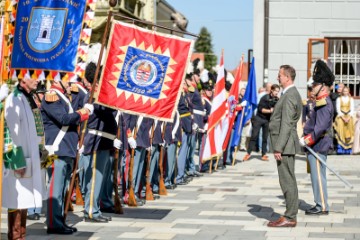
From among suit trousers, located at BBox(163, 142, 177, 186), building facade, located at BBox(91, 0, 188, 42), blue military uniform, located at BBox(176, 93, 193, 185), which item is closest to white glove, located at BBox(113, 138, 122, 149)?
suit trousers, located at BBox(163, 142, 177, 186)

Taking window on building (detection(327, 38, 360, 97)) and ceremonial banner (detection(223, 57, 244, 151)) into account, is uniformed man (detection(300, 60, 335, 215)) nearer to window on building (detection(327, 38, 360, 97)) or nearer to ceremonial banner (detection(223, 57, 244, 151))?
ceremonial banner (detection(223, 57, 244, 151))

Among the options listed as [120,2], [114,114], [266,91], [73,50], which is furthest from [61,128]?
[120,2]

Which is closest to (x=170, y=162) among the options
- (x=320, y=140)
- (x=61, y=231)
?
(x=320, y=140)

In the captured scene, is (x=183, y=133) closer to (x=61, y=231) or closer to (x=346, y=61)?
(x=61, y=231)

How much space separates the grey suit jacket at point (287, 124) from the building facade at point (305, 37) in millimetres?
13352

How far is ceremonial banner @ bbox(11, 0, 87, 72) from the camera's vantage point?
9273mm

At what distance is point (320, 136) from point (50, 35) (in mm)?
4112

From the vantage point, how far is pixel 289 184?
35.5ft

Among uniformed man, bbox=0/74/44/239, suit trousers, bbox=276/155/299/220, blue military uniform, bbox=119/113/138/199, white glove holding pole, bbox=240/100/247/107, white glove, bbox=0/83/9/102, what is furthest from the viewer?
white glove holding pole, bbox=240/100/247/107

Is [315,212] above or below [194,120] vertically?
below

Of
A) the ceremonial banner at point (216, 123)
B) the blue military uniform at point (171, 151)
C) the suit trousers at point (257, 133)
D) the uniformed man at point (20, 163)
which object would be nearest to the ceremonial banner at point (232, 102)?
the ceremonial banner at point (216, 123)

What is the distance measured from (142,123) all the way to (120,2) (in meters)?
30.3

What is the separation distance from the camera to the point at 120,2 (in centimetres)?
4294

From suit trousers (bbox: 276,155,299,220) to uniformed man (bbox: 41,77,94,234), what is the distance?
242cm
